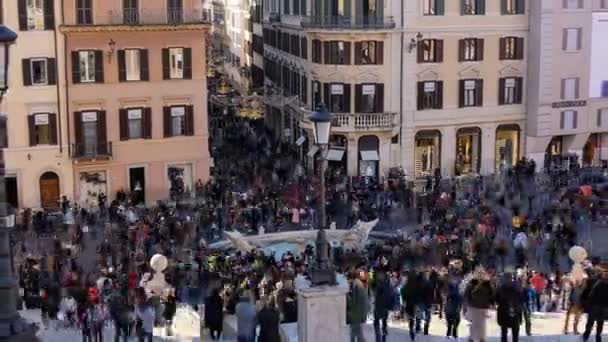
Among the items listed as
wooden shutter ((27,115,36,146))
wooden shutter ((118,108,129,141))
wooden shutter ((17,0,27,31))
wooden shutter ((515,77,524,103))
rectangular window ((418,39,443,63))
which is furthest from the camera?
wooden shutter ((515,77,524,103))

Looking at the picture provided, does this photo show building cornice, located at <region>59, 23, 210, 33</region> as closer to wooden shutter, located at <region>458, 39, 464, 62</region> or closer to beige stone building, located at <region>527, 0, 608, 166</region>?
wooden shutter, located at <region>458, 39, 464, 62</region>

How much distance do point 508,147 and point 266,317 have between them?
124 ft

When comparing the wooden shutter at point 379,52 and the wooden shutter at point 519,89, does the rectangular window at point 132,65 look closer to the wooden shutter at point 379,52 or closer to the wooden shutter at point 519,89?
the wooden shutter at point 379,52

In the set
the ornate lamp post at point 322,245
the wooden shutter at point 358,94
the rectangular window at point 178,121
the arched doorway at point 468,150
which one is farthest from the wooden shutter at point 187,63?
the ornate lamp post at point 322,245

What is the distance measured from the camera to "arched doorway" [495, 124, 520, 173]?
51344 millimetres

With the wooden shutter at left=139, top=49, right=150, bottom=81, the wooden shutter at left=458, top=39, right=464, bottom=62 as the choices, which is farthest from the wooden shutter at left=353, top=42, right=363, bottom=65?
the wooden shutter at left=139, top=49, right=150, bottom=81

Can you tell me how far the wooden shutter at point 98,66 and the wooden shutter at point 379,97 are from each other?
45.7 ft

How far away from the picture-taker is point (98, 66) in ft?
136

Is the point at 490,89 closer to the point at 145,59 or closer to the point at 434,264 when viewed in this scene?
the point at 145,59

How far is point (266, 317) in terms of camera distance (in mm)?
16000

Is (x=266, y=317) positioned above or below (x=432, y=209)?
above

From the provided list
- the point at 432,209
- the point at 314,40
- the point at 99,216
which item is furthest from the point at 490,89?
the point at 99,216

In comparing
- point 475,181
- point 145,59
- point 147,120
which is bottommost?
point 475,181

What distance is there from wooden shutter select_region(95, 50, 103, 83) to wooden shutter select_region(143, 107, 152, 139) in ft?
8.01
